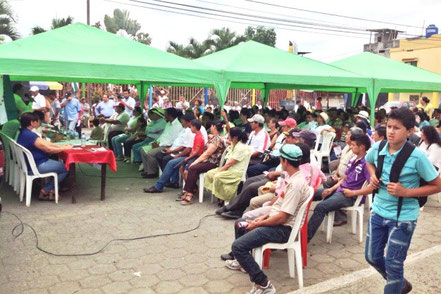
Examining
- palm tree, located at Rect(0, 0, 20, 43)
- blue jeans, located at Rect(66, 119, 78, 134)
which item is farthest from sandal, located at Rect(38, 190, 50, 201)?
palm tree, located at Rect(0, 0, 20, 43)

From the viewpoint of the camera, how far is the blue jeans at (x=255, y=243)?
3.02 m

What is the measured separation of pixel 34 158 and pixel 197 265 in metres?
3.13

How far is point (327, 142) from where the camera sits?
8234 mm

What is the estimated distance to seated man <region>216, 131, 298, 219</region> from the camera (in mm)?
4766

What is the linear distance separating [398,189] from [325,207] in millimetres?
1788

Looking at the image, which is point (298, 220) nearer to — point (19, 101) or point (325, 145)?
point (325, 145)

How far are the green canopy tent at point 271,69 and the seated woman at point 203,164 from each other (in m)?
1.43

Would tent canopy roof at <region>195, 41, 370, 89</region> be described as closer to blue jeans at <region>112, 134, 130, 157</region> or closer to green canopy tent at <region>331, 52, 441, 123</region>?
green canopy tent at <region>331, 52, 441, 123</region>

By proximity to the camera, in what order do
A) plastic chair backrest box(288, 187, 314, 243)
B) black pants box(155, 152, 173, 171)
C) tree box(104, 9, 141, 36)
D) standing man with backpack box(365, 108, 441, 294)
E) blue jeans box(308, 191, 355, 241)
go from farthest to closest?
tree box(104, 9, 141, 36) < black pants box(155, 152, 173, 171) < blue jeans box(308, 191, 355, 241) < plastic chair backrest box(288, 187, 314, 243) < standing man with backpack box(365, 108, 441, 294)

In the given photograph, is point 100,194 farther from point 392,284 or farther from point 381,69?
point 381,69

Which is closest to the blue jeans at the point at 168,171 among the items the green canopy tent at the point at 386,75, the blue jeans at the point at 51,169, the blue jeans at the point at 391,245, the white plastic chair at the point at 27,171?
the blue jeans at the point at 51,169

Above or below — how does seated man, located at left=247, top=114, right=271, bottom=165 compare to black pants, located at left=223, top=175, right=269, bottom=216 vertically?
above

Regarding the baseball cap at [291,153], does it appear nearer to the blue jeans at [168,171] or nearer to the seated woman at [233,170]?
the seated woman at [233,170]

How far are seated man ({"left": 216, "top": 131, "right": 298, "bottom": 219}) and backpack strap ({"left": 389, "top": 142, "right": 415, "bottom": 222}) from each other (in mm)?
2203
